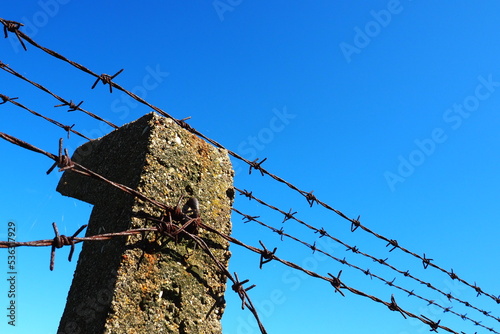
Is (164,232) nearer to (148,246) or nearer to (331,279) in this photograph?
(148,246)

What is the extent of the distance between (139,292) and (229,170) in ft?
2.82

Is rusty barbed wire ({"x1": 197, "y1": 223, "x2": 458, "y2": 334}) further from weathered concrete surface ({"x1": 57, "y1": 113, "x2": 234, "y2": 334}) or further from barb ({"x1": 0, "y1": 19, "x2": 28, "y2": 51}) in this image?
barb ({"x1": 0, "y1": 19, "x2": 28, "y2": 51})

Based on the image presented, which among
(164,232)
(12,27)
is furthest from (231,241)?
(12,27)

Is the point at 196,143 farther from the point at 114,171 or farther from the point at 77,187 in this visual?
the point at 77,187

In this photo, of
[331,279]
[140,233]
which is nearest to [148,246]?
[140,233]

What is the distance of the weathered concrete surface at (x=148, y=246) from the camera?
177 cm

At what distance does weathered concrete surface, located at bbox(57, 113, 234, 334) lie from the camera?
1.77m

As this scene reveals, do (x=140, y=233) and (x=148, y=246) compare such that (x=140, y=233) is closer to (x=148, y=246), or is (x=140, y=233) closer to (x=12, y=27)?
(x=148, y=246)

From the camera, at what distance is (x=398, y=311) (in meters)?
2.75

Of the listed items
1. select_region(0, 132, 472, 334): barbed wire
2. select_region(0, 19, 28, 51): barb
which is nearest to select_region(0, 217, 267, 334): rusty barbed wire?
select_region(0, 132, 472, 334): barbed wire

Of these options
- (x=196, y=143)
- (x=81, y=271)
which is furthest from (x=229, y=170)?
(x=81, y=271)

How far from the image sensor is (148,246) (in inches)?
73.8

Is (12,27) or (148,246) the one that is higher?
(12,27)

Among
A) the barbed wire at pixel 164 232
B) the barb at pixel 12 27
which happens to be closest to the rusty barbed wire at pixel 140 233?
the barbed wire at pixel 164 232
